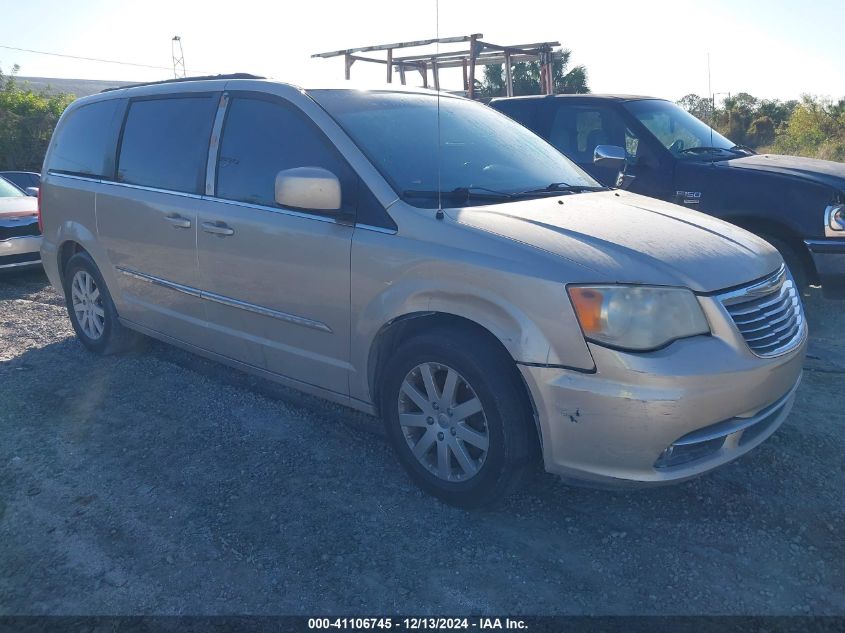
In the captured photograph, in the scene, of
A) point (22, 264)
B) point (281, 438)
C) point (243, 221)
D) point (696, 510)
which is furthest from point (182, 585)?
point (22, 264)

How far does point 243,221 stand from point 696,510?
2656 mm

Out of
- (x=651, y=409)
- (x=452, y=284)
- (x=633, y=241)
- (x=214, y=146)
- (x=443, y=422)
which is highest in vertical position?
(x=214, y=146)

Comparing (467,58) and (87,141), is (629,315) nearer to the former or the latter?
(87,141)

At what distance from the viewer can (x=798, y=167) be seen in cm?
595

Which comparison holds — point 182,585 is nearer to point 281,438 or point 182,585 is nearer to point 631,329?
point 281,438

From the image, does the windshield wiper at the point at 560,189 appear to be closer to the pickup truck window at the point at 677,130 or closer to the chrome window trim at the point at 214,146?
the chrome window trim at the point at 214,146

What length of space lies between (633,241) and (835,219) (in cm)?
326

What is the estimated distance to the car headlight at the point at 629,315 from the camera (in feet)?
9.00

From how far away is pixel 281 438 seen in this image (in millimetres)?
4020

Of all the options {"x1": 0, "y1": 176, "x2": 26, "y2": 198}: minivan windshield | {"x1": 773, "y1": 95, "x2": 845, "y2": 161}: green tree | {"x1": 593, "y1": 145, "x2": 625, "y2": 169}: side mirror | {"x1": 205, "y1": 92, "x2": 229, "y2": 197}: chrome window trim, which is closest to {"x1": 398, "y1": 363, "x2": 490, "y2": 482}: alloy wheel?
{"x1": 205, "y1": 92, "x2": 229, "y2": 197}: chrome window trim

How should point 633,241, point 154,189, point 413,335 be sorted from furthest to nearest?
point 154,189, point 413,335, point 633,241

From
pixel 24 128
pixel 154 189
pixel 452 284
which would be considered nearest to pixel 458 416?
pixel 452 284

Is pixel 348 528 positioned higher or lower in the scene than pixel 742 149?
lower

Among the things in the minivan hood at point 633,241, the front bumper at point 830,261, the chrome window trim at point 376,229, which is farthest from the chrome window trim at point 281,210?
the front bumper at point 830,261
